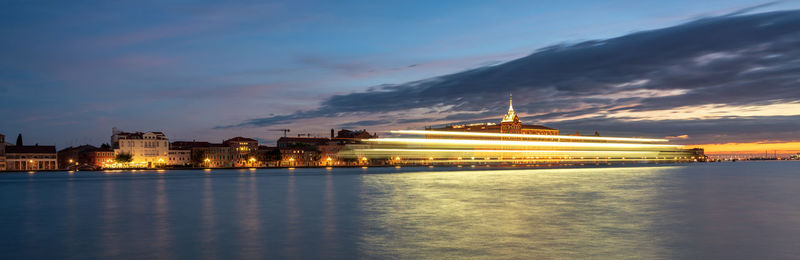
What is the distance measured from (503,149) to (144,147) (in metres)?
84.1

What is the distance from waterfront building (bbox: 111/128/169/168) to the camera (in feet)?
468

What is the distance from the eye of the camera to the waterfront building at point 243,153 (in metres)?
158

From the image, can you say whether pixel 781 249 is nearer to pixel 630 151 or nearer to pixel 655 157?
pixel 630 151

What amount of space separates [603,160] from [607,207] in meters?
118

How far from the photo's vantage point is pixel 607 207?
25812 mm

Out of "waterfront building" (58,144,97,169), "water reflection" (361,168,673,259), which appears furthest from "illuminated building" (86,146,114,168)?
"water reflection" (361,168,673,259)

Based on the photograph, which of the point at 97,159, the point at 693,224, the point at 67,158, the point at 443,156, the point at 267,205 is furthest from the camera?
the point at 67,158

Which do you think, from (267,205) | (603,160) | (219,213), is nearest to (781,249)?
(219,213)

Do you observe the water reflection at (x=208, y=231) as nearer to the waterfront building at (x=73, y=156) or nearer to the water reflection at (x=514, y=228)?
the water reflection at (x=514, y=228)

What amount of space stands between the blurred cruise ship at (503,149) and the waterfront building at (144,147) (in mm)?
48609

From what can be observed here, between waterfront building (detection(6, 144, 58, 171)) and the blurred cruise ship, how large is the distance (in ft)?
222

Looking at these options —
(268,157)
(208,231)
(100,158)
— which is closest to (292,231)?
(208,231)

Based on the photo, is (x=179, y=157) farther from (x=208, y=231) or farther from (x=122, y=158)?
(x=208, y=231)

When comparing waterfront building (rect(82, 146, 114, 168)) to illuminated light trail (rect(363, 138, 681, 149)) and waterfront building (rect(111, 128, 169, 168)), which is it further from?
illuminated light trail (rect(363, 138, 681, 149))
